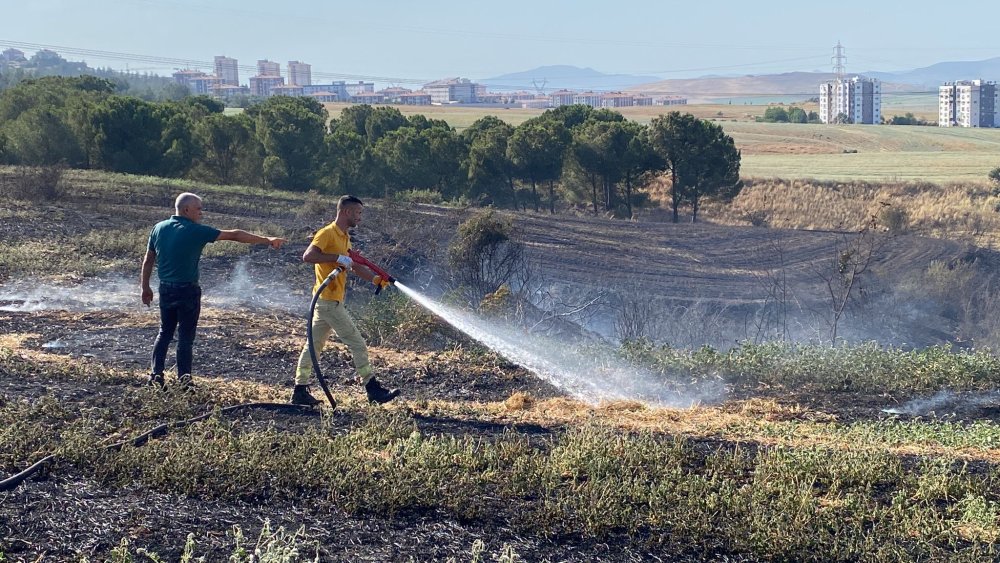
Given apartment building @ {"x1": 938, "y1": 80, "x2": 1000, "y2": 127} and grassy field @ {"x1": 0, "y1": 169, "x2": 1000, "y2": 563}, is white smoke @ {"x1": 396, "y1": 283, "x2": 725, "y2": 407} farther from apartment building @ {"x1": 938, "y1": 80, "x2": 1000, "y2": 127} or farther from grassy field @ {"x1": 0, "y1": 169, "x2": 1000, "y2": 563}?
apartment building @ {"x1": 938, "y1": 80, "x2": 1000, "y2": 127}

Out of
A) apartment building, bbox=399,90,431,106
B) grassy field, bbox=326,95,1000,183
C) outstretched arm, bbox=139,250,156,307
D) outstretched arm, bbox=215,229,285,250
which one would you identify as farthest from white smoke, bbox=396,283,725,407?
apartment building, bbox=399,90,431,106

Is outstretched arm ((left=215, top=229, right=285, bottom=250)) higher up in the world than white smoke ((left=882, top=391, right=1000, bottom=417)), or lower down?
higher up

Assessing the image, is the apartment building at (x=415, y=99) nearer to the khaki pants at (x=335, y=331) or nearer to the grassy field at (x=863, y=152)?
the grassy field at (x=863, y=152)

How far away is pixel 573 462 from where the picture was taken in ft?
18.5

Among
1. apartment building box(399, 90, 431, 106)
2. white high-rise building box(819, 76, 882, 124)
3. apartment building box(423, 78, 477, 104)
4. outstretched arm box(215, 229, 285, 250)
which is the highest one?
apartment building box(423, 78, 477, 104)

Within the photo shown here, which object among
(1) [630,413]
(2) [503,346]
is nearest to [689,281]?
(2) [503,346]

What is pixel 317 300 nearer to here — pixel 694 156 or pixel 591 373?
pixel 591 373

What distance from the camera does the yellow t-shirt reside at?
720 centimetres

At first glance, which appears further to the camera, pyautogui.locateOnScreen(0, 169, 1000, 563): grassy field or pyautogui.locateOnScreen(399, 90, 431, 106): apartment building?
pyautogui.locateOnScreen(399, 90, 431, 106): apartment building

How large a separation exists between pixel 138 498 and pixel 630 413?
3898 mm

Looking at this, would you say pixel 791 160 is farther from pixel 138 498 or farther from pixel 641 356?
pixel 138 498

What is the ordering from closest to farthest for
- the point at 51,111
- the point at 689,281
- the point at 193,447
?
the point at 193,447
the point at 689,281
the point at 51,111

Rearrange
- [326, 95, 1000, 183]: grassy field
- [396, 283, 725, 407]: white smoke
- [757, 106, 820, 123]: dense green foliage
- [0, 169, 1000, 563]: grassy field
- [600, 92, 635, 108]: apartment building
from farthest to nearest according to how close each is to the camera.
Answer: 1. [600, 92, 635, 108]: apartment building
2. [757, 106, 820, 123]: dense green foliage
3. [326, 95, 1000, 183]: grassy field
4. [396, 283, 725, 407]: white smoke
5. [0, 169, 1000, 563]: grassy field

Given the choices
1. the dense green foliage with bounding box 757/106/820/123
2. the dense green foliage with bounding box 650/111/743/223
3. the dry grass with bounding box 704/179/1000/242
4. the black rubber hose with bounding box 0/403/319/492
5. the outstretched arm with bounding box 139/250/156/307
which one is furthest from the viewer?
the dense green foliage with bounding box 757/106/820/123
